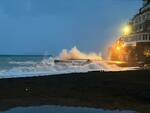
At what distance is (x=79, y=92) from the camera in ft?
67.6

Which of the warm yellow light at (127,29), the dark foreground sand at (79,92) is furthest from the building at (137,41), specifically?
the dark foreground sand at (79,92)

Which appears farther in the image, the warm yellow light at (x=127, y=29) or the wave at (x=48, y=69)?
the warm yellow light at (x=127, y=29)

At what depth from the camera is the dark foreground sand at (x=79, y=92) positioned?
17.4m

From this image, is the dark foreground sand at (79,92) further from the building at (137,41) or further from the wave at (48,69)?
the building at (137,41)

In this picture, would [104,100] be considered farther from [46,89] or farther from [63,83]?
[63,83]

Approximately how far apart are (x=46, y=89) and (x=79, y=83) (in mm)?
2945

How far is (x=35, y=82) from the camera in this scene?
2434 cm

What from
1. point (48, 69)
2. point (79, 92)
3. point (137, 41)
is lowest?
point (79, 92)

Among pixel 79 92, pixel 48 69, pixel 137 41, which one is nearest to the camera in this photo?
pixel 79 92

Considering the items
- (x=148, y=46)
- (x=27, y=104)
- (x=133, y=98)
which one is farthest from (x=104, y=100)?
(x=148, y=46)

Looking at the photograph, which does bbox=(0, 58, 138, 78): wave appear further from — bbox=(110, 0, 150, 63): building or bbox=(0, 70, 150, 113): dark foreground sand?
bbox=(0, 70, 150, 113): dark foreground sand

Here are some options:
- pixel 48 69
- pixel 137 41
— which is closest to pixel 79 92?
pixel 48 69

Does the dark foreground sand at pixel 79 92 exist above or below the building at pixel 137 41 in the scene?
below

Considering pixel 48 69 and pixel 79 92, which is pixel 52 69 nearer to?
pixel 48 69
